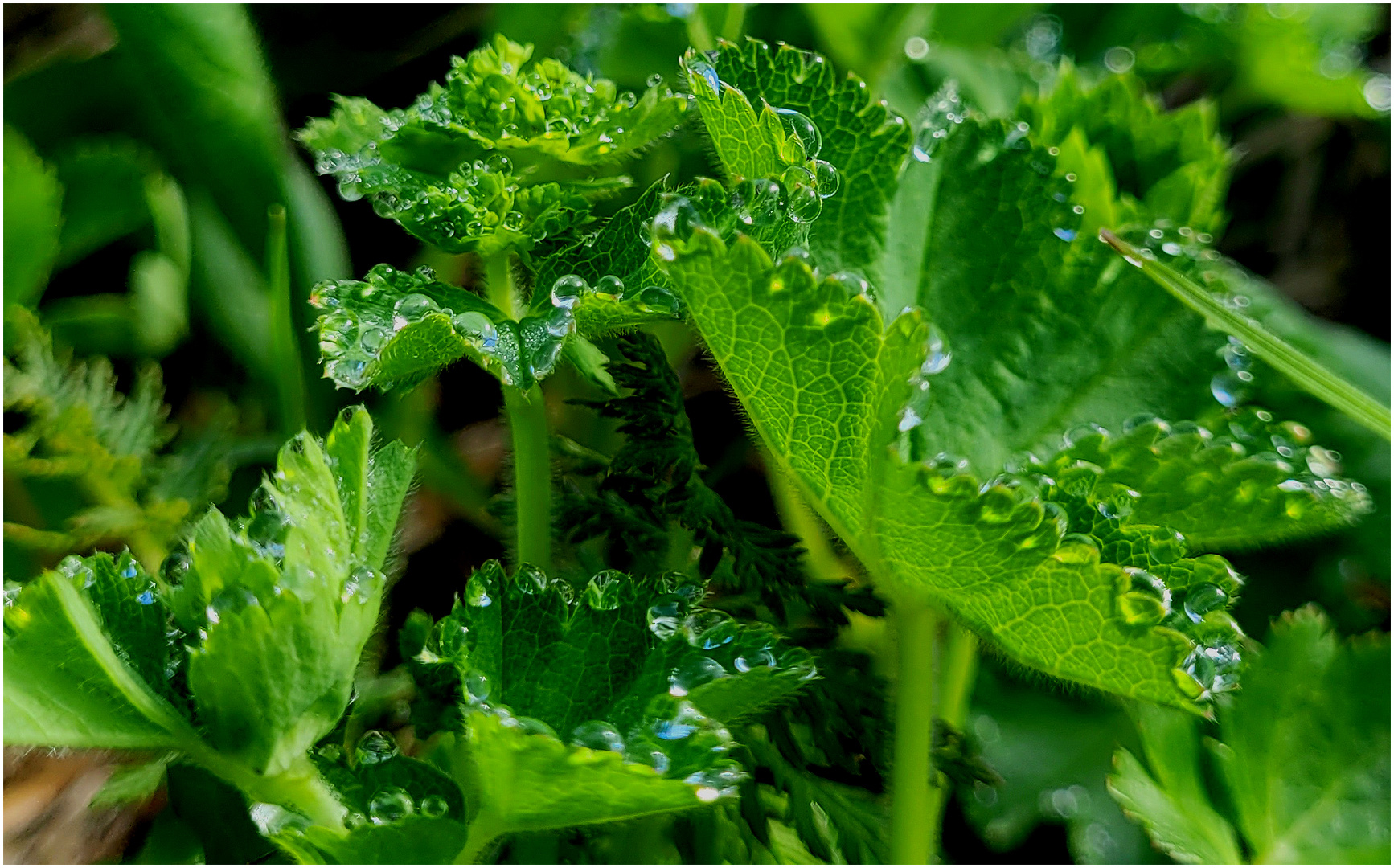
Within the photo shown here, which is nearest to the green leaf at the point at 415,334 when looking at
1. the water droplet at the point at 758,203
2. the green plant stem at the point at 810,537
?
the water droplet at the point at 758,203

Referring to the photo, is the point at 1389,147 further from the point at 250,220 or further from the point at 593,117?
the point at 250,220

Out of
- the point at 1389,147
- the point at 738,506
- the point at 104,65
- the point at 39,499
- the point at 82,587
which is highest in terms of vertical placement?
the point at 1389,147

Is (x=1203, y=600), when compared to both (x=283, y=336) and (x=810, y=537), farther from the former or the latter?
(x=283, y=336)

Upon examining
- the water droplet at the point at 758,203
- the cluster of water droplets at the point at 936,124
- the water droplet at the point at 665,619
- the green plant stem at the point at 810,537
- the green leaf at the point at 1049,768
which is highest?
the cluster of water droplets at the point at 936,124

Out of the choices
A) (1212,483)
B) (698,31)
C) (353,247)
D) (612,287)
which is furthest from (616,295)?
(353,247)

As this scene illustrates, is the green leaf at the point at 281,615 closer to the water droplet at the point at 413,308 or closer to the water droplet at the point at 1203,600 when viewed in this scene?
the water droplet at the point at 413,308

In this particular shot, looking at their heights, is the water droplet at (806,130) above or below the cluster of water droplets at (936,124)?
below

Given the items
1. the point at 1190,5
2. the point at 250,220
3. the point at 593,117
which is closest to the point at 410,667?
the point at 593,117
